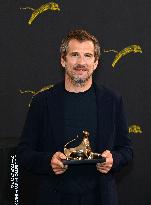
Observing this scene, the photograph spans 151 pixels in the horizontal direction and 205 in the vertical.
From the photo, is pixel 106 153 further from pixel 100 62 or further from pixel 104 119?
pixel 100 62

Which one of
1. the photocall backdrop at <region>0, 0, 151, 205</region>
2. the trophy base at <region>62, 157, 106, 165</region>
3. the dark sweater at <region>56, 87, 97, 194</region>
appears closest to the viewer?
the trophy base at <region>62, 157, 106, 165</region>

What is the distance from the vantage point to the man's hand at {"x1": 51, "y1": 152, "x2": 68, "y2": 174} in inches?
60.3

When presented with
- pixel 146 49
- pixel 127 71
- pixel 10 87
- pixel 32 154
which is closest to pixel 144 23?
pixel 146 49

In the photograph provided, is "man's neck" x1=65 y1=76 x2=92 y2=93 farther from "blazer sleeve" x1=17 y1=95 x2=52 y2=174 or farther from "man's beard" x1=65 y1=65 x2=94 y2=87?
"blazer sleeve" x1=17 y1=95 x2=52 y2=174

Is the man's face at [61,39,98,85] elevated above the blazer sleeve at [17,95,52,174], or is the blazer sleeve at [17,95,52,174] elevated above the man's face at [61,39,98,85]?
the man's face at [61,39,98,85]

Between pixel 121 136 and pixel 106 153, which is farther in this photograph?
pixel 121 136

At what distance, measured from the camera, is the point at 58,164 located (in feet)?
5.04

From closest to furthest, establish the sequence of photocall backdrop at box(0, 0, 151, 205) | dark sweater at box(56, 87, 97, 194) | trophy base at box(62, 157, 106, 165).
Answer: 1. trophy base at box(62, 157, 106, 165)
2. dark sweater at box(56, 87, 97, 194)
3. photocall backdrop at box(0, 0, 151, 205)

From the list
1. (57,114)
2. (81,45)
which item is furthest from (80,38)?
(57,114)

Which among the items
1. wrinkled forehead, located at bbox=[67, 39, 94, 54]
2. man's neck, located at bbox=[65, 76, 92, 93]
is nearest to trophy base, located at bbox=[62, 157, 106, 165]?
man's neck, located at bbox=[65, 76, 92, 93]

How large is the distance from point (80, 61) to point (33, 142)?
1.28ft

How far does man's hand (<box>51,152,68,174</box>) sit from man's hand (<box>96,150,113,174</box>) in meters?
0.14

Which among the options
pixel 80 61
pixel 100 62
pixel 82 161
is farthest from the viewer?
pixel 100 62

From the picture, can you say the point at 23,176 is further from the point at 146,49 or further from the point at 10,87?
the point at 146,49
